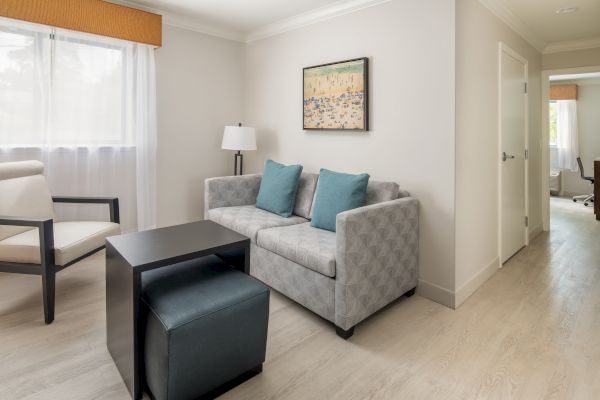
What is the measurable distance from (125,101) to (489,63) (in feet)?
10.6

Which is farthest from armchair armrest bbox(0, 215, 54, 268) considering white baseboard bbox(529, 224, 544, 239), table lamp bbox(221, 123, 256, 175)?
white baseboard bbox(529, 224, 544, 239)

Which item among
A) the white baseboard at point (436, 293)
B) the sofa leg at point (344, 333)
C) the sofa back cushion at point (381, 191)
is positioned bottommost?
the sofa leg at point (344, 333)

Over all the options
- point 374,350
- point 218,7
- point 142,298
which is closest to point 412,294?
point 374,350

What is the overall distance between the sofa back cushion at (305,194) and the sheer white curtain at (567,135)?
6.77 meters

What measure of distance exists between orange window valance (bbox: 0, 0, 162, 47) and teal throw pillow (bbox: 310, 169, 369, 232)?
2246 millimetres

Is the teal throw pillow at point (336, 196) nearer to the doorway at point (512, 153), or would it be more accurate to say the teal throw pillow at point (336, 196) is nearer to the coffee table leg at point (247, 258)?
the coffee table leg at point (247, 258)

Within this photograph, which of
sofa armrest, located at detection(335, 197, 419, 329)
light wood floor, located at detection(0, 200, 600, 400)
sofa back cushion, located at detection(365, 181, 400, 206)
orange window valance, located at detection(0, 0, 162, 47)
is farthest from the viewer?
orange window valance, located at detection(0, 0, 162, 47)

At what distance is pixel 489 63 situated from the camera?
2803 mm

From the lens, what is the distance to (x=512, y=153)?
334 centimetres

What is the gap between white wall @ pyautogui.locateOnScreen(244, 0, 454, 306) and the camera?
2426 millimetres

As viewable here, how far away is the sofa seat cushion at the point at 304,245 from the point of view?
210 centimetres

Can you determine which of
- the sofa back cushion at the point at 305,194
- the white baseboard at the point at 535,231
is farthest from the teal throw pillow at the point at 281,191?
the white baseboard at the point at 535,231

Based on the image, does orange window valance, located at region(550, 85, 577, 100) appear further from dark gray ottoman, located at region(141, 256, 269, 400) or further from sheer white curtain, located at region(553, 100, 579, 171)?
dark gray ottoman, located at region(141, 256, 269, 400)

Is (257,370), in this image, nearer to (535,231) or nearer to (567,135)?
(535,231)
